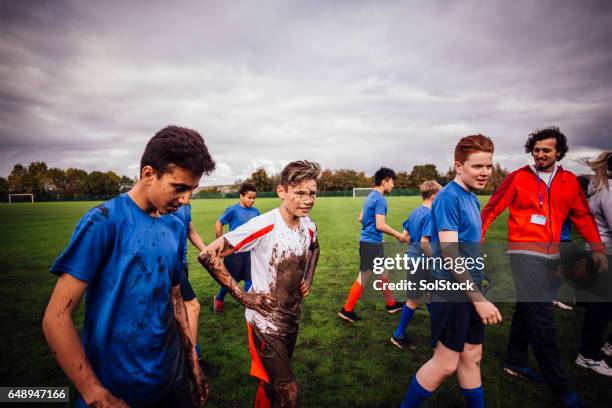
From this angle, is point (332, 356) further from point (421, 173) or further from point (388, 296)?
point (421, 173)

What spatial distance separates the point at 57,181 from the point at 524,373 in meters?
118

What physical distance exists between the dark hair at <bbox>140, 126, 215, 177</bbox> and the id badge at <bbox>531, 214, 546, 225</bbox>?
132 inches

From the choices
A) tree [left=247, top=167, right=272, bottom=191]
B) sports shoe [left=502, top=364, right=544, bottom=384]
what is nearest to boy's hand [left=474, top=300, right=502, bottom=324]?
sports shoe [left=502, top=364, right=544, bottom=384]

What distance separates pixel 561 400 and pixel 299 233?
10.3ft

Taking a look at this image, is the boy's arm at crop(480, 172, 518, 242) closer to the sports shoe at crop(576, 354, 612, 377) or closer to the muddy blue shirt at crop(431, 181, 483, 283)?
the muddy blue shirt at crop(431, 181, 483, 283)

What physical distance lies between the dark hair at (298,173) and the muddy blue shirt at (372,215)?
2.62m

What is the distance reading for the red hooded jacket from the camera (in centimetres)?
298

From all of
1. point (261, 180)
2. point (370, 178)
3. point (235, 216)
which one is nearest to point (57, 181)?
point (261, 180)

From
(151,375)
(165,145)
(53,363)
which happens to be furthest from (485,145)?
(53,363)

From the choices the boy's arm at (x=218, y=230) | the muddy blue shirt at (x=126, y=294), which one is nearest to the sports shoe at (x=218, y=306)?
the boy's arm at (x=218, y=230)

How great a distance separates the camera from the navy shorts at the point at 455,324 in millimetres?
2273

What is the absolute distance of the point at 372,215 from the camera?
16.1 feet

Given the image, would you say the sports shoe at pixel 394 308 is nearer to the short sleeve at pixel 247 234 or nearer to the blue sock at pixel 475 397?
the blue sock at pixel 475 397

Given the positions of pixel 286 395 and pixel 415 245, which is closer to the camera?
pixel 286 395
